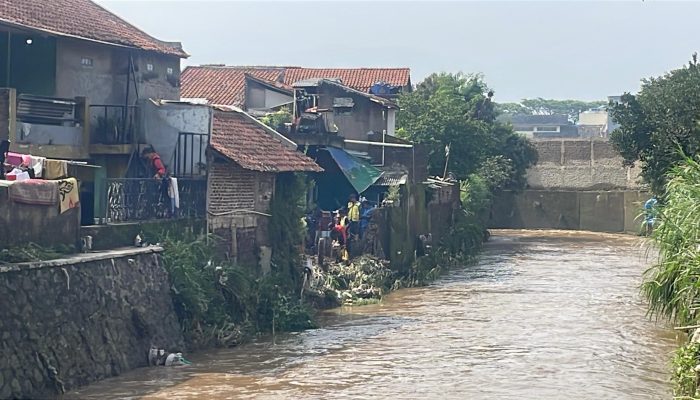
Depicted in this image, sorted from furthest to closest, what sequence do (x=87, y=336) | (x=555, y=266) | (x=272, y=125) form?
(x=555, y=266) < (x=272, y=125) < (x=87, y=336)

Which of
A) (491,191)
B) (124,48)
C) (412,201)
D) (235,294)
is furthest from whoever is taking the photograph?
(491,191)

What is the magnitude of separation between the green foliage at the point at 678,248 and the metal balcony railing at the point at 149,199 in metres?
7.58

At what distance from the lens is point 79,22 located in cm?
2028

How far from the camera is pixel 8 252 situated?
13.1 m

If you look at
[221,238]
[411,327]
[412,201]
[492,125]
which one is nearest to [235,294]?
[221,238]

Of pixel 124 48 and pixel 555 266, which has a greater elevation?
pixel 124 48

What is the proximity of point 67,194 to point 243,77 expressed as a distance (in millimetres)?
21766

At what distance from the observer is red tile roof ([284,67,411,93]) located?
138 ft

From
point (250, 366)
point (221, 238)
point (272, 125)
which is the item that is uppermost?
point (272, 125)

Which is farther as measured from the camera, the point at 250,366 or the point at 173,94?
the point at 173,94

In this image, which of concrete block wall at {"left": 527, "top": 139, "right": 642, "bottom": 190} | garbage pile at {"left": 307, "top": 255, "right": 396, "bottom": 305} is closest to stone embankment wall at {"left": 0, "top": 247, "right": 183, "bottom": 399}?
garbage pile at {"left": 307, "top": 255, "right": 396, "bottom": 305}

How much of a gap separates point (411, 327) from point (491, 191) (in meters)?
24.6

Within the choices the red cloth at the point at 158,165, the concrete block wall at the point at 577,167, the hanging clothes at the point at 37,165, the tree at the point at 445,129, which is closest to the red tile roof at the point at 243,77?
the tree at the point at 445,129

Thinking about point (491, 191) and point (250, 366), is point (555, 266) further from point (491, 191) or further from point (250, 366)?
point (250, 366)
